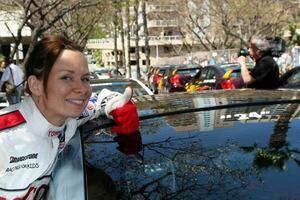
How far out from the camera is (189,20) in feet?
138

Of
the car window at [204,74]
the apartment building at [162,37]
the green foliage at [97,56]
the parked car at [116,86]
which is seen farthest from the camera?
the green foliage at [97,56]

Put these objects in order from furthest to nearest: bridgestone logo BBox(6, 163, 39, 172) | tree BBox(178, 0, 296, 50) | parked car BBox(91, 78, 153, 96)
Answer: tree BBox(178, 0, 296, 50) < parked car BBox(91, 78, 153, 96) < bridgestone logo BBox(6, 163, 39, 172)

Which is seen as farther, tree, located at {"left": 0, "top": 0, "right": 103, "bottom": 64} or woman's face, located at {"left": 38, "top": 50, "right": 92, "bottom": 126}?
tree, located at {"left": 0, "top": 0, "right": 103, "bottom": 64}

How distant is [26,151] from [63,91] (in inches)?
11.8

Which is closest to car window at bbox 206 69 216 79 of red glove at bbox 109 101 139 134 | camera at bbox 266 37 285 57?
camera at bbox 266 37 285 57

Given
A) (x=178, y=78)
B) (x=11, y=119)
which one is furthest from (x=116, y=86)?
(x=178, y=78)

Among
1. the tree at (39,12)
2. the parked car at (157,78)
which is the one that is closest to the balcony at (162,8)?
the parked car at (157,78)

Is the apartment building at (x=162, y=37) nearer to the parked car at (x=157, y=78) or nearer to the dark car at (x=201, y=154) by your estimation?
the parked car at (x=157, y=78)

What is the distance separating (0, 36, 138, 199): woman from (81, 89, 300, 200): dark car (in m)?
0.13

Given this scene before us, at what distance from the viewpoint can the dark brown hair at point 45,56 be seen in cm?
225

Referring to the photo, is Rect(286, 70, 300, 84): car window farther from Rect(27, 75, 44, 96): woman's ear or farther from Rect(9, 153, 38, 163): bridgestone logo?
Rect(9, 153, 38, 163): bridgestone logo

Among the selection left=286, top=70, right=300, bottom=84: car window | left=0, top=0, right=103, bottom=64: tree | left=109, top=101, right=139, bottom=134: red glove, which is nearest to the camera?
left=109, top=101, right=139, bottom=134: red glove

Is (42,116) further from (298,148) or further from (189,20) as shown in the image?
(189,20)

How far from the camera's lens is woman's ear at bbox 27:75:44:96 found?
227 cm
